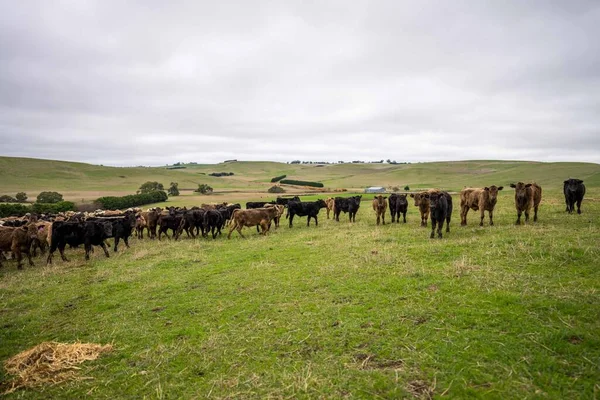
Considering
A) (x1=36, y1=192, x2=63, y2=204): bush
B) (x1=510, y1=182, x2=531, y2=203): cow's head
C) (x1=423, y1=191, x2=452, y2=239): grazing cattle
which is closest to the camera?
(x1=423, y1=191, x2=452, y2=239): grazing cattle

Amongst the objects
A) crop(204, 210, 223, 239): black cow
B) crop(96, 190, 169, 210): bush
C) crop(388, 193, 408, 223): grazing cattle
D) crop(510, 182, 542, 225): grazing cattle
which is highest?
crop(510, 182, 542, 225): grazing cattle

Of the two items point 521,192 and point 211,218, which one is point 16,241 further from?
point 521,192

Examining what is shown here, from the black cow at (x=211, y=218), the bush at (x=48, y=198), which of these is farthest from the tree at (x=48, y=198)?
the black cow at (x=211, y=218)

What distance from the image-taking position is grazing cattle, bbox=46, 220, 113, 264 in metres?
15.2

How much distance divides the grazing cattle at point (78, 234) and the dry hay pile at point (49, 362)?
35.1 ft

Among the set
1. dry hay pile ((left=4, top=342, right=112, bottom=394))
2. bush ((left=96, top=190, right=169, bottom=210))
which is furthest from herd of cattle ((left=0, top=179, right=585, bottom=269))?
bush ((left=96, top=190, right=169, bottom=210))

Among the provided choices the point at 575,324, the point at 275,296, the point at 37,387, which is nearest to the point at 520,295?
the point at 575,324

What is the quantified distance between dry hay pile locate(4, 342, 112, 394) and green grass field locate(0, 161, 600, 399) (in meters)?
0.21

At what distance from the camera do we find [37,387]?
5.14 m

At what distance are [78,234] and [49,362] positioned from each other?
463 inches

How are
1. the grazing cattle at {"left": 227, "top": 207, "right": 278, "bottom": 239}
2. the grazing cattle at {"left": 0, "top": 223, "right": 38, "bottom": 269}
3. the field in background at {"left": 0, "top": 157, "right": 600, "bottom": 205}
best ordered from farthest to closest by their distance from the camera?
the field in background at {"left": 0, "top": 157, "right": 600, "bottom": 205}
the grazing cattle at {"left": 227, "top": 207, "right": 278, "bottom": 239}
the grazing cattle at {"left": 0, "top": 223, "right": 38, "bottom": 269}

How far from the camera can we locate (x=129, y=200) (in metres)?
43.8

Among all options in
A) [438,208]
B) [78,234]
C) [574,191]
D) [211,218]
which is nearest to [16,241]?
[78,234]

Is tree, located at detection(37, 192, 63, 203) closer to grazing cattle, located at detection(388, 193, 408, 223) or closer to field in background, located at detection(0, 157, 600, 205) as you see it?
field in background, located at detection(0, 157, 600, 205)
